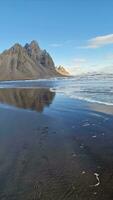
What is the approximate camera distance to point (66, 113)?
71.4ft

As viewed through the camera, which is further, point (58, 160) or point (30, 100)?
point (30, 100)

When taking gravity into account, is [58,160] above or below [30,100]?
above

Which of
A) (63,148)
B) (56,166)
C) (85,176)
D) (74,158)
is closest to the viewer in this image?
(85,176)

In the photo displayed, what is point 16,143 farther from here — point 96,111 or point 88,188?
point 96,111

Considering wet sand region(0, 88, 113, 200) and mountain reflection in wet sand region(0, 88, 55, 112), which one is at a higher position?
wet sand region(0, 88, 113, 200)

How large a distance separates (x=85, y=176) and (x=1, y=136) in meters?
6.98

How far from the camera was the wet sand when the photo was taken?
26.1ft

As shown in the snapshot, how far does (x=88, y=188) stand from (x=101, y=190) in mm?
354

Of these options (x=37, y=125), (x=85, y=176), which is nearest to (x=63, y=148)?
(x=85, y=176)

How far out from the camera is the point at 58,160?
1055 cm

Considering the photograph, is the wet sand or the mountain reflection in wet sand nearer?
the wet sand

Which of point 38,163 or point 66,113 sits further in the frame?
point 66,113

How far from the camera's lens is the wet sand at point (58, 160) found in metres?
7.94

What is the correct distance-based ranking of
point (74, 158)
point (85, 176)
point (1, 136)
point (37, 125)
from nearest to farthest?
point (85, 176) < point (74, 158) < point (1, 136) < point (37, 125)
